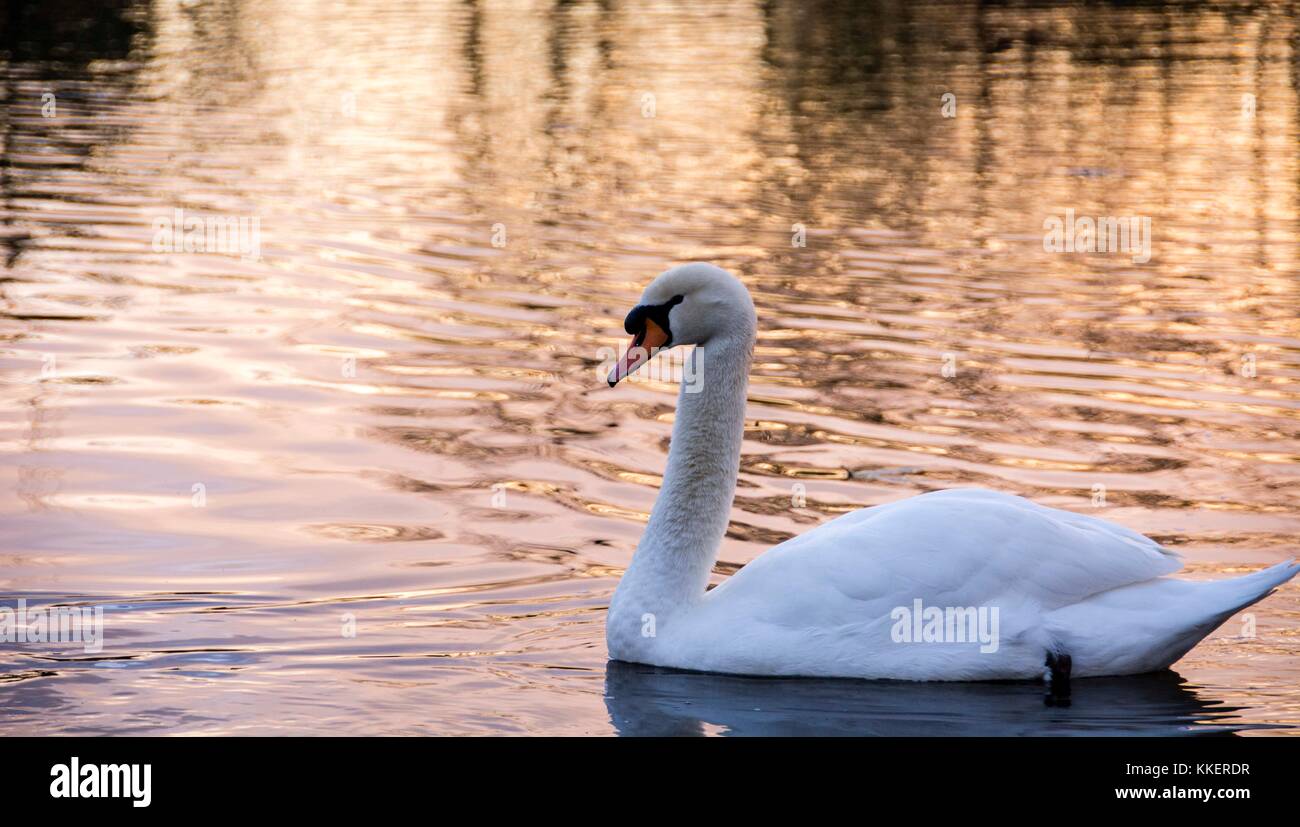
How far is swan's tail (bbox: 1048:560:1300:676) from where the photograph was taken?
6.80m

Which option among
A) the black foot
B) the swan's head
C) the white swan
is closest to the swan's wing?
the white swan

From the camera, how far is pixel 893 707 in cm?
674

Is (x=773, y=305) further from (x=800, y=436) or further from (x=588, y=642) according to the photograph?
(x=588, y=642)

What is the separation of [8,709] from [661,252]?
10040mm

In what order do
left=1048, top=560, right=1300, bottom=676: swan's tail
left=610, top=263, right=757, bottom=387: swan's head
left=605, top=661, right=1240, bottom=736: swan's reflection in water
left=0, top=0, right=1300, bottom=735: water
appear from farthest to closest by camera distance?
left=610, top=263, right=757, bottom=387: swan's head, left=0, top=0, right=1300, bottom=735: water, left=1048, top=560, right=1300, bottom=676: swan's tail, left=605, top=661, right=1240, bottom=736: swan's reflection in water

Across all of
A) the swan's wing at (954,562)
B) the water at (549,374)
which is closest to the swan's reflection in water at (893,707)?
the water at (549,374)

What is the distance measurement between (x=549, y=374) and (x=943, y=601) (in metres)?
5.51

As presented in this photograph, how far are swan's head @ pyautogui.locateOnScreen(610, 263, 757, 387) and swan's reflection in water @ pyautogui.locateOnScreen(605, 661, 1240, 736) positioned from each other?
127 cm

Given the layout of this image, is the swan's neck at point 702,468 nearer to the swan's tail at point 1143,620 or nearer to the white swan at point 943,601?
the white swan at point 943,601

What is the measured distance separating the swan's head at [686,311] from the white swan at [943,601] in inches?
2.8

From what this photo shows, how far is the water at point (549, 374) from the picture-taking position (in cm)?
701

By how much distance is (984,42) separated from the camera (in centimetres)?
3606

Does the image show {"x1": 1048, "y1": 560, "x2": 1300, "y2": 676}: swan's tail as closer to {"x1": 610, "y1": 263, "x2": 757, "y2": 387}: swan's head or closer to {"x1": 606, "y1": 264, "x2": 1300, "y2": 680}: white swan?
{"x1": 606, "y1": 264, "x2": 1300, "y2": 680}: white swan
